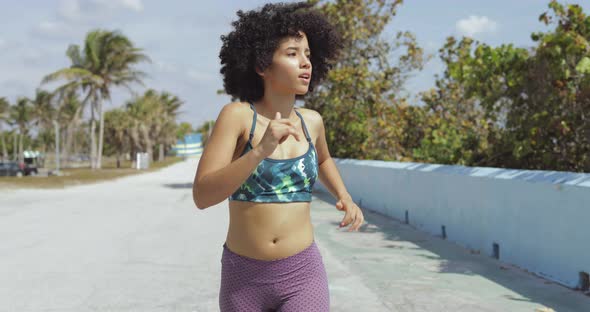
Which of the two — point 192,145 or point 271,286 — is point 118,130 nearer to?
point 192,145

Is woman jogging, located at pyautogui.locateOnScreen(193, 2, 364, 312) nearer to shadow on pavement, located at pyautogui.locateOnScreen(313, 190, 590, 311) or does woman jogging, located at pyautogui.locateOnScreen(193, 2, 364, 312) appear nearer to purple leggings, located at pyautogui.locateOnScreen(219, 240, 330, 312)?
purple leggings, located at pyautogui.locateOnScreen(219, 240, 330, 312)

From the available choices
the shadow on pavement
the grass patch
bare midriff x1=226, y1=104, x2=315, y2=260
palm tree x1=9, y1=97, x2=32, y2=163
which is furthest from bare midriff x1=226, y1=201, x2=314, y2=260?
palm tree x1=9, y1=97, x2=32, y2=163

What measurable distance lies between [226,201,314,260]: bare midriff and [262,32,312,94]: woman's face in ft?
1.42

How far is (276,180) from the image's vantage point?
2354mm

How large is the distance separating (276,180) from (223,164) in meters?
0.22

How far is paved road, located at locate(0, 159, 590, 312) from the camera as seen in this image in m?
5.66

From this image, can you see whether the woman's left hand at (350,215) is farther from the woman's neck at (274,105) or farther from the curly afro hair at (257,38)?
the curly afro hair at (257,38)

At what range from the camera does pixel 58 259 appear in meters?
8.03

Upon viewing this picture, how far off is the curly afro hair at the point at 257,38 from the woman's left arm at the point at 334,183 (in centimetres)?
31

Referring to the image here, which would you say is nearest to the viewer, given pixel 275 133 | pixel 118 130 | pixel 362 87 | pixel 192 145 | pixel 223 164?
pixel 275 133

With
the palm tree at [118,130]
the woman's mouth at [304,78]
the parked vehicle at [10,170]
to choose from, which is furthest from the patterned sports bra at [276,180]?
the palm tree at [118,130]

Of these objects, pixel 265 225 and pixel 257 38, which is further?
pixel 257 38

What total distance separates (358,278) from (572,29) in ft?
16.5

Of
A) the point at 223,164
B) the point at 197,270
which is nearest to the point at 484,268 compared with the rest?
the point at 197,270
